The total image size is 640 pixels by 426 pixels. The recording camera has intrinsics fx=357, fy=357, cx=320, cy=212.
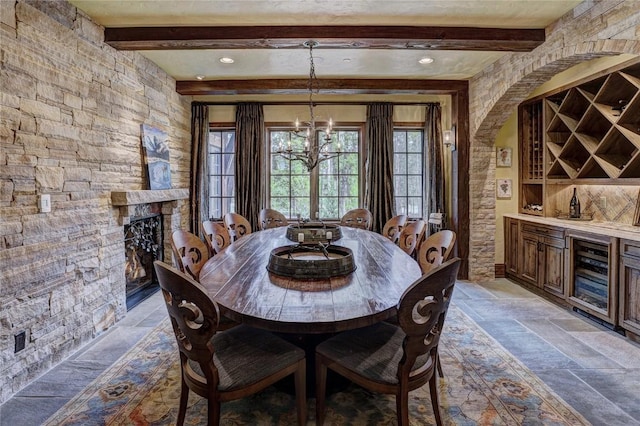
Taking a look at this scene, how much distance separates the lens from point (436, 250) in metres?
2.42

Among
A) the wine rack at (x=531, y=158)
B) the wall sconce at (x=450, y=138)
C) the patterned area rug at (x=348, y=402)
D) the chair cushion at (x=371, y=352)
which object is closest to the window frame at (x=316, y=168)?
the wall sconce at (x=450, y=138)

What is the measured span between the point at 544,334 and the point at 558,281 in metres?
1.05

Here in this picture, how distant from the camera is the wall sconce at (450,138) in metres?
4.89

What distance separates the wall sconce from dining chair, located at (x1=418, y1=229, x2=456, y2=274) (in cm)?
288

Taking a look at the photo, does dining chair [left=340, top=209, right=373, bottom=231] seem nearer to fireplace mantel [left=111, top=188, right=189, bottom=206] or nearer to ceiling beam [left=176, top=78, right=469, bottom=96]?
ceiling beam [left=176, top=78, right=469, bottom=96]

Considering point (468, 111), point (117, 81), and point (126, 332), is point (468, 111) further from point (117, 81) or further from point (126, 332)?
point (126, 332)

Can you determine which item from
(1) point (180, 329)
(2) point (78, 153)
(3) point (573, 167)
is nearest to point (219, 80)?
(2) point (78, 153)

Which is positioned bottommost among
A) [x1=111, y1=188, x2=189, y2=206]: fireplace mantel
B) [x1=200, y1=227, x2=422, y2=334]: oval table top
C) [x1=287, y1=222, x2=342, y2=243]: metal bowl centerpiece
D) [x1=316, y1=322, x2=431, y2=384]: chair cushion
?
[x1=316, y1=322, x2=431, y2=384]: chair cushion

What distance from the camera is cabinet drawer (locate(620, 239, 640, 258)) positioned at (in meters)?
2.90

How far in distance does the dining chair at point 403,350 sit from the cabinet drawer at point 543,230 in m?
2.87

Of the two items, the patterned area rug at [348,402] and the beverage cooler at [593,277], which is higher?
the beverage cooler at [593,277]

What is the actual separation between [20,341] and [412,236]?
2.99m

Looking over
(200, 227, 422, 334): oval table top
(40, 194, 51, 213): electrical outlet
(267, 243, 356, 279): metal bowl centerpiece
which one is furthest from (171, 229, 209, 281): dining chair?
(40, 194, 51, 213): electrical outlet

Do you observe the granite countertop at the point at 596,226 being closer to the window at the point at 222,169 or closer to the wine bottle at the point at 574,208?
the wine bottle at the point at 574,208
